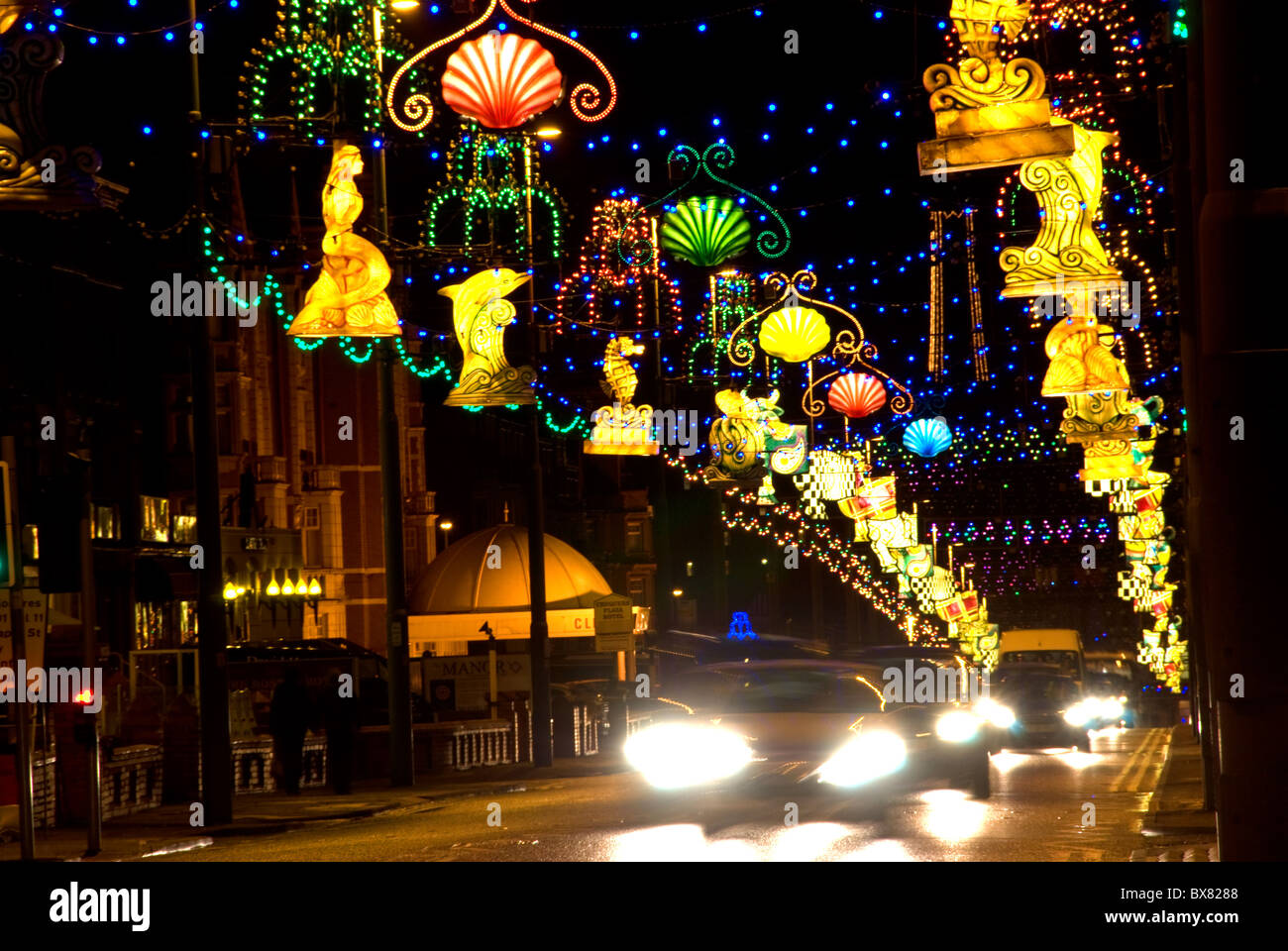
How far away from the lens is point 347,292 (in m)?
16.0

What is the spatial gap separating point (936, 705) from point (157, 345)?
21801 millimetres

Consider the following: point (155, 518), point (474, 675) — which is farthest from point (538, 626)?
point (155, 518)

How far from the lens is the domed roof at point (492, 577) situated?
42.8 metres

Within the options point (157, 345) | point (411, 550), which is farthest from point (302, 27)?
point (411, 550)

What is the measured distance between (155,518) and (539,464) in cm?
1114

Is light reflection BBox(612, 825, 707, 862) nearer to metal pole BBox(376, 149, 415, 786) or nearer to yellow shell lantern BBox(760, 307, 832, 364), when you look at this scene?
yellow shell lantern BBox(760, 307, 832, 364)

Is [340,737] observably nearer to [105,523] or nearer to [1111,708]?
[105,523]

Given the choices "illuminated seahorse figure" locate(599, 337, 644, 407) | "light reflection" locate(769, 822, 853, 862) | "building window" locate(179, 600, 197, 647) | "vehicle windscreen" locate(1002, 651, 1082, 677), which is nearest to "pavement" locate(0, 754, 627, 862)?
"light reflection" locate(769, 822, 853, 862)

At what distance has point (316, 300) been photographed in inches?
634

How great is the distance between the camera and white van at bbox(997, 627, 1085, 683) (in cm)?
5188

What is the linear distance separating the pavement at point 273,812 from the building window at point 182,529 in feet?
37.1

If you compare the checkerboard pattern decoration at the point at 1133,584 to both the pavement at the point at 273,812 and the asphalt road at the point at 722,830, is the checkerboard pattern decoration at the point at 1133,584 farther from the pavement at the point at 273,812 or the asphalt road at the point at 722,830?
the asphalt road at the point at 722,830

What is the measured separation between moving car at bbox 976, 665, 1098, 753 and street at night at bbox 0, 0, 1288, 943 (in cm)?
18
